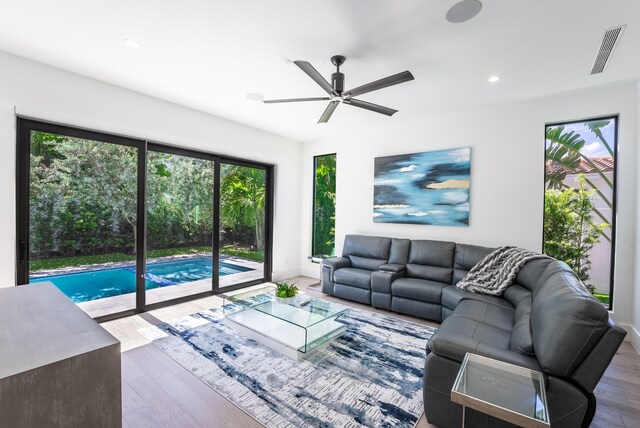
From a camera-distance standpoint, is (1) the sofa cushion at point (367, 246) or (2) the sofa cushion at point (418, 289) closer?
(2) the sofa cushion at point (418, 289)

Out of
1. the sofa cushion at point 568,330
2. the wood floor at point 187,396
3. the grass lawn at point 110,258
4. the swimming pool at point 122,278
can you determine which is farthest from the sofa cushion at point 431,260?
the swimming pool at point 122,278

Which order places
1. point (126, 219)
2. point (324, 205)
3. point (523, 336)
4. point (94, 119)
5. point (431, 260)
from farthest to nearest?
1. point (324, 205)
2. point (431, 260)
3. point (126, 219)
4. point (94, 119)
5. point (523, 336)

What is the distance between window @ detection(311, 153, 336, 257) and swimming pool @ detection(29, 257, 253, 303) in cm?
200

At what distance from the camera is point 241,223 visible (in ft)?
16.5

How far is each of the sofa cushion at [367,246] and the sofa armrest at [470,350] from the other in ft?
8.76

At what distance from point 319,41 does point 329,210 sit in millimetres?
3620

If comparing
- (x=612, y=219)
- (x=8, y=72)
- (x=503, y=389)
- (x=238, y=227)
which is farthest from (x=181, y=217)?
(x=612, y=219)

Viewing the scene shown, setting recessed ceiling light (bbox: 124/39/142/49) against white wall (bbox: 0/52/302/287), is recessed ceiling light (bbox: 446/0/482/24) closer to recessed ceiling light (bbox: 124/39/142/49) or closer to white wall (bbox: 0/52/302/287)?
recessed ceiling light (bbox: 124/39/142/49)

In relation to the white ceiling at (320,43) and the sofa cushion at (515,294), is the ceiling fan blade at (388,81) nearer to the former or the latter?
the white ceiling at (320,43)

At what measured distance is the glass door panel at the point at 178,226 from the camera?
390 centimetres

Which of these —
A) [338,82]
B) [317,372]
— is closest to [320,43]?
[338,82]

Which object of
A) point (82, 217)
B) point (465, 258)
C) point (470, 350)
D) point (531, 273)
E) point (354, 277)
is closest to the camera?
point (470, 350)

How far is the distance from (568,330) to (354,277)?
9.40ft

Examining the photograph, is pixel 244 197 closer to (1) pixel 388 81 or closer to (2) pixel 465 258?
(1) pixel 388 81
